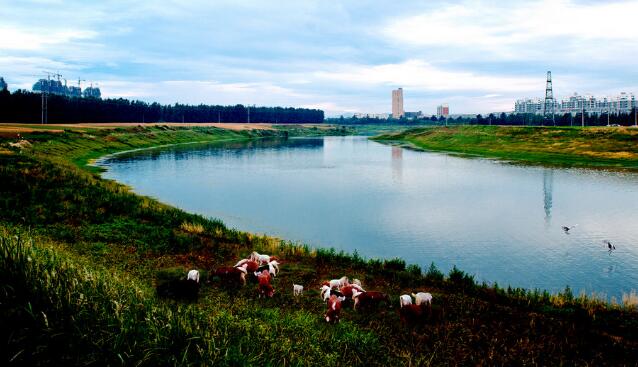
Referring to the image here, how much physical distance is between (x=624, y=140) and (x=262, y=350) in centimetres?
8377

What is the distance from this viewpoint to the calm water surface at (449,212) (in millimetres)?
21688

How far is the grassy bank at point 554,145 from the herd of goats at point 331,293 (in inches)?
2325

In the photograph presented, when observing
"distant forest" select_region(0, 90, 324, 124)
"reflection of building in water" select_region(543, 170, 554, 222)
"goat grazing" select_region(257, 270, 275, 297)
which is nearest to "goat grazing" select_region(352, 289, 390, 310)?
"goat grazing" select_region(257, 270, 275, 297)

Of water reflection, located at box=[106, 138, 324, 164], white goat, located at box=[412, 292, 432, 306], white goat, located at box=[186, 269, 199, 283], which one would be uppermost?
water reflection, located at box=[106, 138, 324, 164]

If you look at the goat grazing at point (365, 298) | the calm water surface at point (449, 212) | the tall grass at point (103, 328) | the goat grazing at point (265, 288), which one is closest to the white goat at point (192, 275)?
the goat grazing at point (265, 288)

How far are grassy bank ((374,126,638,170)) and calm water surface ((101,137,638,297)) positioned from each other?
45.0 ft

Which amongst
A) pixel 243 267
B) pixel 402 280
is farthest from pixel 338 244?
pixel 243 267

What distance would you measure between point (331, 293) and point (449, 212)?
835 inches

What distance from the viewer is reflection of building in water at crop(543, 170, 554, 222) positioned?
3304cm

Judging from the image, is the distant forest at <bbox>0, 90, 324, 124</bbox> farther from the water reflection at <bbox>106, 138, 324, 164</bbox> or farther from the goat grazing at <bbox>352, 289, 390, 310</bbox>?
the goat grazing at <bbox>352, 289, 390, 310</bbox>

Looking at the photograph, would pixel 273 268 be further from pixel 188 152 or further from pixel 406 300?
pixel 188 152

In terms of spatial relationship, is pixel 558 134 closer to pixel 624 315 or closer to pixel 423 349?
pixel 624 315

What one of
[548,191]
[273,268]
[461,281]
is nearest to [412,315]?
[461,281]

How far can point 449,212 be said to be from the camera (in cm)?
3319
